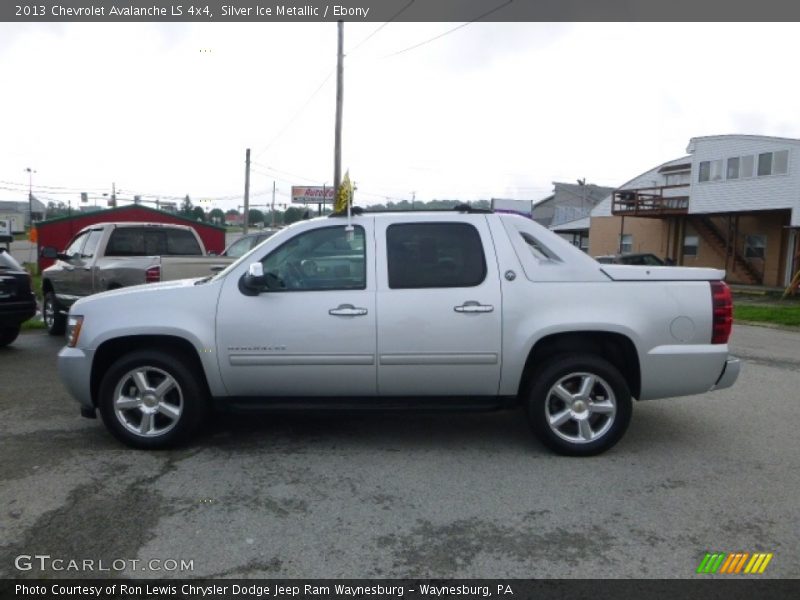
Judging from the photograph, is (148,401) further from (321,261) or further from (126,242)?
(126,242)

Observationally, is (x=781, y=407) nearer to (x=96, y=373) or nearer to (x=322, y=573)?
(x=322, y=573)

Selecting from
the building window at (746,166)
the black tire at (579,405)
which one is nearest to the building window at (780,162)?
the building window at (746,166)

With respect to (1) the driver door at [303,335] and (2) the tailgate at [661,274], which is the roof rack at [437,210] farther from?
(2) the tailgate at [661,274]

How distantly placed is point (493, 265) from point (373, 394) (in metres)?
1.32

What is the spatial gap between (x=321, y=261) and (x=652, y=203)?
30514 mm

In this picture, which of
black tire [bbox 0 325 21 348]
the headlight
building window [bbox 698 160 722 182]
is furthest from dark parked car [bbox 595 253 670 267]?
the headlight

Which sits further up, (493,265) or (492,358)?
(493,265)

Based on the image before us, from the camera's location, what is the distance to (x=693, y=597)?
3184mm

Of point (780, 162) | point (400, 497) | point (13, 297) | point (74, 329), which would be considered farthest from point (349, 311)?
point (780, 162)

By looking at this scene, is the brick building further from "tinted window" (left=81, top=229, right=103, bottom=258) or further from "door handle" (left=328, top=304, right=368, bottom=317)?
"door handle" (left=328, top=304, right=368, bottom=317)

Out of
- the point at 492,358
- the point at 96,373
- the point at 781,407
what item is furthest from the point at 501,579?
the point at 781,407

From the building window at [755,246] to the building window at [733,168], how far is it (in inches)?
128

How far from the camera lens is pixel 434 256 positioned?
5121 millimetres

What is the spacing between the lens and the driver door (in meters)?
4.95
